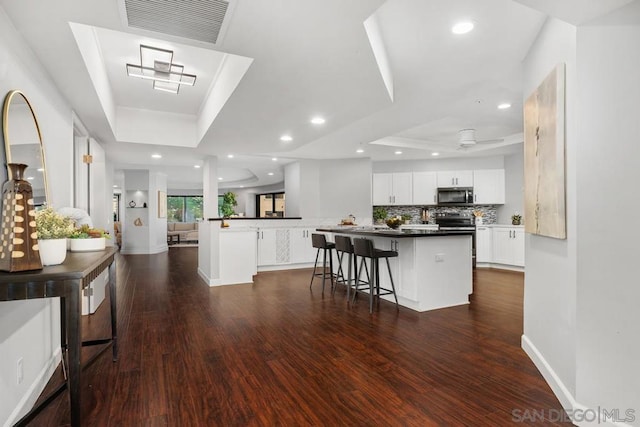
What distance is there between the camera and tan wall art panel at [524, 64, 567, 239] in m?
2.05

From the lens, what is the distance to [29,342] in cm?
210

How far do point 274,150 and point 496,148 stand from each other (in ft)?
14.3

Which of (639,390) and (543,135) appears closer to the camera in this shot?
(639,390)

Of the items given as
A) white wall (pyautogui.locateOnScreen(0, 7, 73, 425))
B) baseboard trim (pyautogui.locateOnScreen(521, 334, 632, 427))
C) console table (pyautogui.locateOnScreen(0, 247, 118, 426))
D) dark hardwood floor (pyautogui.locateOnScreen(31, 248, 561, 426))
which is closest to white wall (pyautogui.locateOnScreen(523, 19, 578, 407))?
baseboard trim (pyautogui.locateOnScreen(521, 334, 632, 427))

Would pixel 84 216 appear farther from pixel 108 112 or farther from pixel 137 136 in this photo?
pixel 137 136

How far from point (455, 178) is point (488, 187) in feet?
2.36

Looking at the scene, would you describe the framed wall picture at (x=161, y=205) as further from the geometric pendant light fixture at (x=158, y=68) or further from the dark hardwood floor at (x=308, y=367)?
the geometric pendant light fixture at (x=158, y=68)

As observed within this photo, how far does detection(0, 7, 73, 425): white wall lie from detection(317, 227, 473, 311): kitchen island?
10.9 feet

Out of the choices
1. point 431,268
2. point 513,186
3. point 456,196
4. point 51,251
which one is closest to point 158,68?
point 51,251

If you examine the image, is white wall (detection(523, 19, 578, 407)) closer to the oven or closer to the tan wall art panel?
the tan wall art panel

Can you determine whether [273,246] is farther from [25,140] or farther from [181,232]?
[181,232]

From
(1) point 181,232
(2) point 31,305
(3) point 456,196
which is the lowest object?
(1) point 181,232

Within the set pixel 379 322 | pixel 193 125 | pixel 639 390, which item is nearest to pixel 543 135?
pixel 639 390

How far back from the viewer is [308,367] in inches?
99.9
